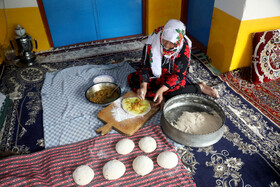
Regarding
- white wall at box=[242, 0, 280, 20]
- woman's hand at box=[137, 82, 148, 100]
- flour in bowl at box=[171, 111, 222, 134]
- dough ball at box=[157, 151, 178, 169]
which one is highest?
white wall at box=[242, 0, 280, 20]

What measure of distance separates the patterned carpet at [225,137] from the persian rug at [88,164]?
15 cm

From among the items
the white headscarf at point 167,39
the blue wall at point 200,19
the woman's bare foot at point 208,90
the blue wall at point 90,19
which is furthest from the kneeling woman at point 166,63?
the blue wall at point 90,19

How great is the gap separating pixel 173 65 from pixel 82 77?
114 cm

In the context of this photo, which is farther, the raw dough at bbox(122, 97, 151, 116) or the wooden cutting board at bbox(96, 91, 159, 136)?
the raw dough at bbox(122, 97, 151, 116)

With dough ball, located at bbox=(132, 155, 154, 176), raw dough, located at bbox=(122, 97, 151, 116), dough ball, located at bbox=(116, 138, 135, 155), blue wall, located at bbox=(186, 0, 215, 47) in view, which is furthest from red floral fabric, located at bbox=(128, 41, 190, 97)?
blue wall, located at bbox=(186, 0, 215, 47)

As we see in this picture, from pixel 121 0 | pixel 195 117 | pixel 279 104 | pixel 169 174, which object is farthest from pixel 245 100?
pixel 121 0

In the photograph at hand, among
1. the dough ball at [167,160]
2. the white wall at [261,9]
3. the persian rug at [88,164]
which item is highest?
the white wall at [261,9]

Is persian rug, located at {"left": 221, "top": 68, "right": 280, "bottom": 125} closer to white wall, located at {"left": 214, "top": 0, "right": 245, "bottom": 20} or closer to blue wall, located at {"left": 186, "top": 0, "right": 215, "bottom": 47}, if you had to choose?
white wall, located at {"left": 214, "top": 0, "right": 245, "bottom": 20}

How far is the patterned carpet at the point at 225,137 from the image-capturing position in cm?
142

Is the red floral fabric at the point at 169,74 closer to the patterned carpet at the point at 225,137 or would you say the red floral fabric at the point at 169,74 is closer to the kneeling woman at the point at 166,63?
the kneeling woman at the point at 166,63

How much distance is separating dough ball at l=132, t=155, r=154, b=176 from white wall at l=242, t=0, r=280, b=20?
A: 1.70 meters

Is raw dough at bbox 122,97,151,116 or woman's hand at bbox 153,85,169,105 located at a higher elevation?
woman's hand at bbox 153,85,169,105

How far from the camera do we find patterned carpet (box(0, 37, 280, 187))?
4.67 feet

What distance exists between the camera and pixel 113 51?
3.06 m
